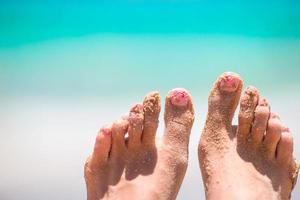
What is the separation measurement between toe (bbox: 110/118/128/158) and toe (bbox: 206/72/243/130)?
40 cm

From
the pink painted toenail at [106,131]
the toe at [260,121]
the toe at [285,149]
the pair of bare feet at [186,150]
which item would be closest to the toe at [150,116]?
the pair of bare feet at [186,150]

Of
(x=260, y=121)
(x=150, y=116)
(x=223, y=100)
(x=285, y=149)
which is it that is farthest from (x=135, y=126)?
(x=285, y=149)

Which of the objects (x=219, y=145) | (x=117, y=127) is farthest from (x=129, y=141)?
(x=219, y=145)

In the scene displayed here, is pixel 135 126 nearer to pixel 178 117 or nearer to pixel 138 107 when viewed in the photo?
pixel 138 107

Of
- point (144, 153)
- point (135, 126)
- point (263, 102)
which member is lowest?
point (144, 153)

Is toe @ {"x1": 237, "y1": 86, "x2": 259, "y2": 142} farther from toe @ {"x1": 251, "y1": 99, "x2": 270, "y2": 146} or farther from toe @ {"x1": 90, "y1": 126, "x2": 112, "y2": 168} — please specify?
toe @ {"x1": 90, "y1": 126, "x2": 112, "y2": 168}

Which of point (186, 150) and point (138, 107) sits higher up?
point (138, 107)

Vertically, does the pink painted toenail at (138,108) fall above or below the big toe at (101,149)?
above

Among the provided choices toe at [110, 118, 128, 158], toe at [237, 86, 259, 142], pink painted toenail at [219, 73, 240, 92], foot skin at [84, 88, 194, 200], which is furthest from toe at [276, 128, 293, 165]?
toe at [110, 118, 128, 158]

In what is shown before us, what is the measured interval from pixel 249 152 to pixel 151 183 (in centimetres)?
47

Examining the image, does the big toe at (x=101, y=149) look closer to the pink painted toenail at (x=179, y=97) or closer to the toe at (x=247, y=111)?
the pink painted toenail at (x=179, y=97)

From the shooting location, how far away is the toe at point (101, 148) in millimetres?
2018

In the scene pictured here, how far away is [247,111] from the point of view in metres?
1.99

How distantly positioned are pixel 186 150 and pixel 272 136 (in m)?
0.40
